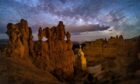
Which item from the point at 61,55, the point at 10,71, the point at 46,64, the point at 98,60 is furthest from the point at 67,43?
the point at 10,71

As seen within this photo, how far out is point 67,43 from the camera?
7512cm

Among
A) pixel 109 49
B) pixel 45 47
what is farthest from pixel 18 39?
pixel 109 49

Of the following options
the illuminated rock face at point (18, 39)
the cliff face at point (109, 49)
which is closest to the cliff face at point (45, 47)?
the illuminated rock face at point (18, 39)

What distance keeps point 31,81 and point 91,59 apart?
69930mm

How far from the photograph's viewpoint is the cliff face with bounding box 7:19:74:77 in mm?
60312

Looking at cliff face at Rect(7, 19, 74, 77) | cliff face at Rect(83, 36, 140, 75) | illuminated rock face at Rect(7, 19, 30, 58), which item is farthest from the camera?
cliff face at Rect(83, 36, 140, 75)

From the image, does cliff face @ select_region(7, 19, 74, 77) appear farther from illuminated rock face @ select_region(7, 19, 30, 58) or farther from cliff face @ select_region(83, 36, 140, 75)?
cliff face @ select_region(83, 36, 140, 75)

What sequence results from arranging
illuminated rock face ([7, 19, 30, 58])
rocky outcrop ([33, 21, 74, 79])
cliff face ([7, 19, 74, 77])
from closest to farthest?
illuminated rock face ([7, 19, 30, 58])
cliff face ([7, 19, 74, 77])
rocky outcrop ([33, 21, 74, 79])

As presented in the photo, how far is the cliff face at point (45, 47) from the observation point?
198ft

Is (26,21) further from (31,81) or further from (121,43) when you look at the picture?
(121,43)

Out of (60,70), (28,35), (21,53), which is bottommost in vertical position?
(60,70)

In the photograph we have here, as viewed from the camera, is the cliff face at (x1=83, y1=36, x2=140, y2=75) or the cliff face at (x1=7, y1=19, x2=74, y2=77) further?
the cliff face at (x1=83, y1=36, x2=140, y2=75)

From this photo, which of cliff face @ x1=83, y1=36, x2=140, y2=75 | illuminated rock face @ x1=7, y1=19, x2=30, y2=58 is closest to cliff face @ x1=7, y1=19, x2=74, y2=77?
illuminated rock face @ x1=7, y1=19, x2=30, y2=58

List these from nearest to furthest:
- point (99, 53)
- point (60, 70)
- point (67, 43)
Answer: point (60, 70) < point (67, 43) < point (99, 53)
